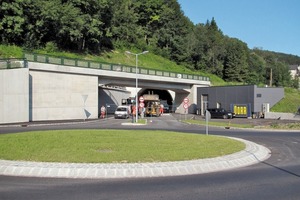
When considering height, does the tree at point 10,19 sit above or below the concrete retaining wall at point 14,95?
above

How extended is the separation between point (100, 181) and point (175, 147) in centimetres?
552

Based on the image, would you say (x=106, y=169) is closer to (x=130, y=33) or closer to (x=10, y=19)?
(x=10, y=19)

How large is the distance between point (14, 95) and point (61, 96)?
28.6 feet

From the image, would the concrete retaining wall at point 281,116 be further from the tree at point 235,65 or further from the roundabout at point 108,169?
the tree at point 235,65

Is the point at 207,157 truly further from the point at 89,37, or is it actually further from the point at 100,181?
the point at 89,37

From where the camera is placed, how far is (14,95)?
128 feet

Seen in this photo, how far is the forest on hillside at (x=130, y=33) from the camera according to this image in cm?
6200

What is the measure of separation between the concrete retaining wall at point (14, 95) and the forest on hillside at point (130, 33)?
1969cm

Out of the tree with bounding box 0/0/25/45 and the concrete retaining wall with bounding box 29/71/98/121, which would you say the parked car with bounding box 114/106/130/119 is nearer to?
the concrete retaining wall with bounding box 29/71/98/121

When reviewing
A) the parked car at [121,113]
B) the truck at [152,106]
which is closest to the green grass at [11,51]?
the parked car at [121,113]

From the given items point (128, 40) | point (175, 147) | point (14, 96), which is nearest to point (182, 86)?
point (128, 40)

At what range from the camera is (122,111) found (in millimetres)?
55719

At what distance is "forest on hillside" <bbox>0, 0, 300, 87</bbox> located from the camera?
62.0 metres

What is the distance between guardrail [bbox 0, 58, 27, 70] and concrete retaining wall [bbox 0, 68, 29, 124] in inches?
19.2
